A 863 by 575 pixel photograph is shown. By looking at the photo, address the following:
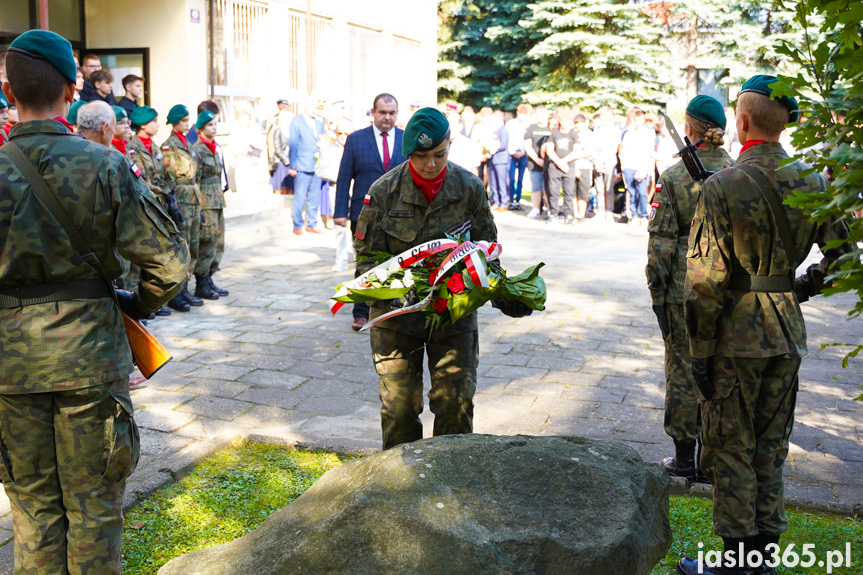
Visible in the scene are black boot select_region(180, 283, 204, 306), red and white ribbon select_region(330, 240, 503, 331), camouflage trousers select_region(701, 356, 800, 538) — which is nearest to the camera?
camouflage trousers select_region(701, 356, 800, 538)

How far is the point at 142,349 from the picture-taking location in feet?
11.5

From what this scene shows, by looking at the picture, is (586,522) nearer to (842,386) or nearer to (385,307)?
(385,307)

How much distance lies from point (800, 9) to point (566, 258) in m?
10.6

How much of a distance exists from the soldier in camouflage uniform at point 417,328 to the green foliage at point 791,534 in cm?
123

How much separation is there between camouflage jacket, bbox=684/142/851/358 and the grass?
1.12m

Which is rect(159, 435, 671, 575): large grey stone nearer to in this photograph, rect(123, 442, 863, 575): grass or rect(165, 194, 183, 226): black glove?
rect(123, 442, 863, 575): grass

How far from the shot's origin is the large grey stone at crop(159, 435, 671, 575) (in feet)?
10.2

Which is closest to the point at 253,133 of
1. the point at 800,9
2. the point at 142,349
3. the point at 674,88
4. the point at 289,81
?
the point at 289,81

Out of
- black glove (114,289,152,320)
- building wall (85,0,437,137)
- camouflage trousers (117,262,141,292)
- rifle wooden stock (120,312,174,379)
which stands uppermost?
building wall (85,0,437,137)

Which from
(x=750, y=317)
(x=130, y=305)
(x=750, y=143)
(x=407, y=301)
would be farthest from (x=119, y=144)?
(x=750, y=317)

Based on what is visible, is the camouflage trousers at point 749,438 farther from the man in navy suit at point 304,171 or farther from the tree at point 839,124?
the man in navy suit at point 304,171

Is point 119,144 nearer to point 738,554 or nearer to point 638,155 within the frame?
point 738,554

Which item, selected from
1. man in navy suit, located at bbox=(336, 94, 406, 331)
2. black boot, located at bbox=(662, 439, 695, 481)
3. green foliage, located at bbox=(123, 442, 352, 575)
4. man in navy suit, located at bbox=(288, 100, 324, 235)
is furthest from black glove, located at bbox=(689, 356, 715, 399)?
man in navy suit, located at bbox=(288, 100, 324, 235)

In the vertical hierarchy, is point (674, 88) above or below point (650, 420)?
above
